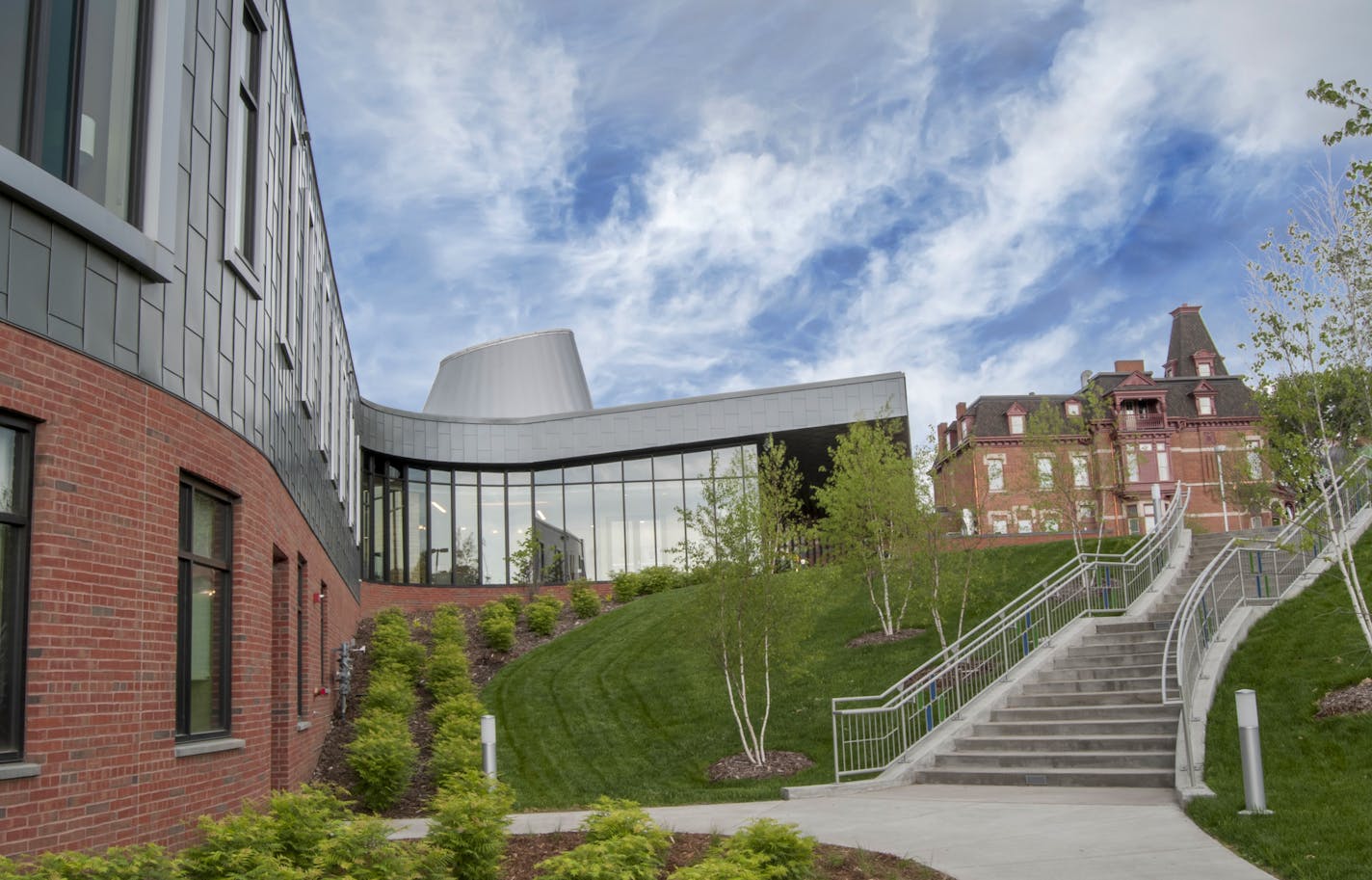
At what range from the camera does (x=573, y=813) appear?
12422 mm

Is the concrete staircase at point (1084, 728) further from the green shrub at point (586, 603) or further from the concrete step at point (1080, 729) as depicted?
the green shrub at point (586, 603)

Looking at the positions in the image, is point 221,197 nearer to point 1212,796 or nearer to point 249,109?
point 249,109

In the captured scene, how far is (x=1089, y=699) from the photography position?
15.2 meters

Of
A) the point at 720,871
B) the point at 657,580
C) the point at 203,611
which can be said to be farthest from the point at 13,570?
the point at 657,580

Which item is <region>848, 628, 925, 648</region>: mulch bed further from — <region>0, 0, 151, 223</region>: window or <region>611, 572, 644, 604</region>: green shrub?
<region>0, 0, 151, 223</region>: window

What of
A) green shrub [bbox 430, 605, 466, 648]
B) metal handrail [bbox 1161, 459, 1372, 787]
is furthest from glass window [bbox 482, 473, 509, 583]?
metal handrail [bbox 1161, 459, 1372, 787]

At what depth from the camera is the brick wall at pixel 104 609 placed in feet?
23.0

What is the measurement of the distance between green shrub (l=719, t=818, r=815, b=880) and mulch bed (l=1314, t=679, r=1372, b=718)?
7.68 m

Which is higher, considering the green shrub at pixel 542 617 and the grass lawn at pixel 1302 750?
the green shrub at pixel 542 617

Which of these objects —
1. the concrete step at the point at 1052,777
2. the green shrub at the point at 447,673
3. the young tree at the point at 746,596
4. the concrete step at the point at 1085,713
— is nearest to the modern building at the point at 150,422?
the green shrub at the point at 447,673

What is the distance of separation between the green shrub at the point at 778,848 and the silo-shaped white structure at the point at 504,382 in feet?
120

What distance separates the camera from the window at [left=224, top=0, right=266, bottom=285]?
34.1ft

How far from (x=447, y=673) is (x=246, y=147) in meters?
11.9

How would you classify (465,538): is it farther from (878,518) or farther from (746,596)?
(746,596)
